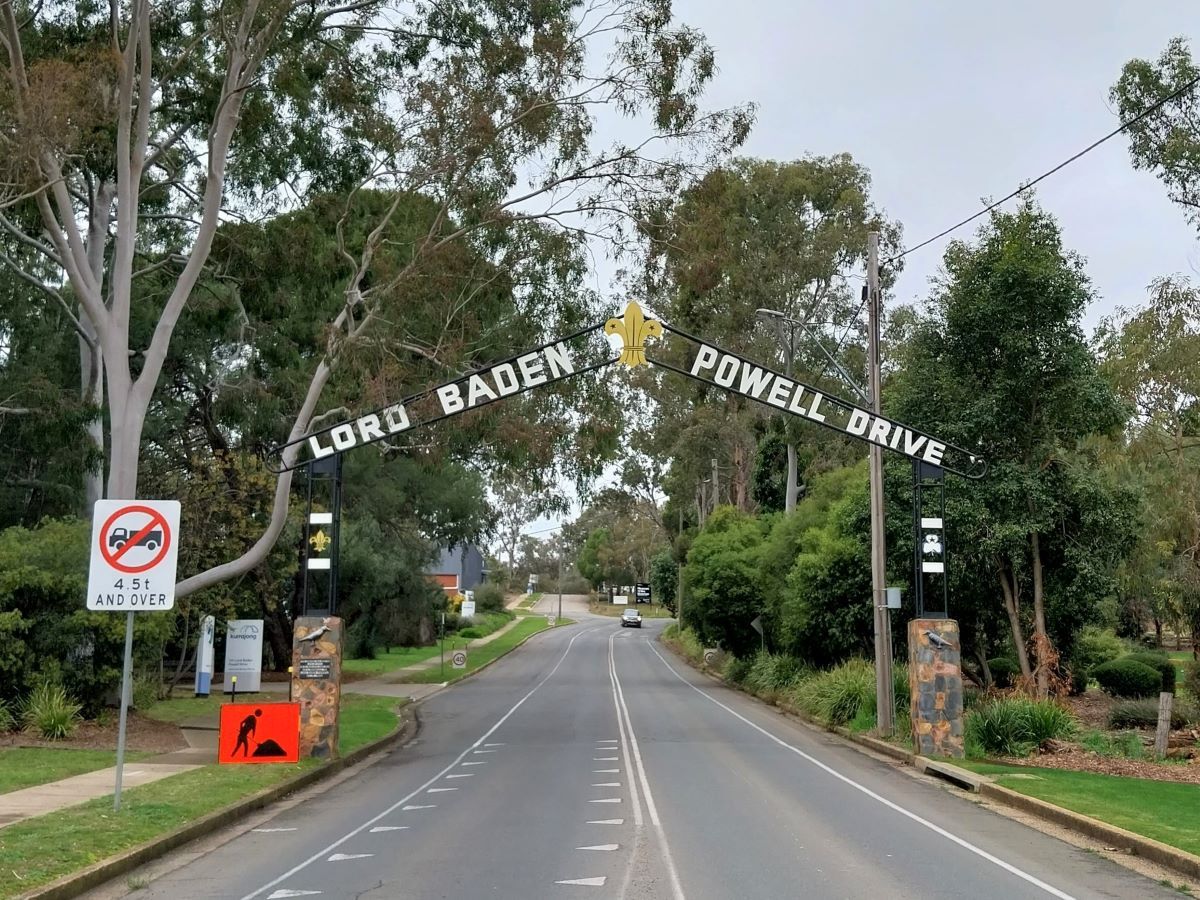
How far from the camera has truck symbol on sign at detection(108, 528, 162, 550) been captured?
11.7 meters

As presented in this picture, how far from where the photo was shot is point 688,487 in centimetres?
6425

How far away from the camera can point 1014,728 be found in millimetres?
19938

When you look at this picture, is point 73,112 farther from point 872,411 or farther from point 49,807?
point 872,411

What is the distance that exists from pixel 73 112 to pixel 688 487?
48316 millimetres

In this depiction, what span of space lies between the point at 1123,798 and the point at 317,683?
12.0 metres

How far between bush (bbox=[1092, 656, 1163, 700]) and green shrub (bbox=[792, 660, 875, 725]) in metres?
8.28

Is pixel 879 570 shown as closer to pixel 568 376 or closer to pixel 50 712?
pixel 568 376

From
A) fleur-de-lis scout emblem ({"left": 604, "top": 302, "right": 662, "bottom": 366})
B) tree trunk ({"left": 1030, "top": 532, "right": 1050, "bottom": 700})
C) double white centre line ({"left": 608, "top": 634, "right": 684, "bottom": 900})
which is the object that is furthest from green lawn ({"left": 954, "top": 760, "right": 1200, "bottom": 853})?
fleur-de-lis scout emblem ({"left": 604, "top": 302, "right": 662, "bottom": 366})

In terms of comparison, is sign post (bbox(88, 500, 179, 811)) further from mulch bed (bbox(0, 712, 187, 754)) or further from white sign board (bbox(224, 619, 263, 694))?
white sign board (bbox(224, 619, 263, 694))

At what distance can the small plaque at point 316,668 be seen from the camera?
62.0 ft

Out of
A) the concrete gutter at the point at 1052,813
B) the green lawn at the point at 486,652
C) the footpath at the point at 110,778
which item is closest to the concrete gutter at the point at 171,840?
the footpath at the point at 110,778

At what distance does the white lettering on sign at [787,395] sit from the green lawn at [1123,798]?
555cm

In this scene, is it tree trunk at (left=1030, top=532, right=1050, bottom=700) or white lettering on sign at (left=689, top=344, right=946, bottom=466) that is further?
tree trunk at (left=1030, top=532, right=1050, bottom=700)

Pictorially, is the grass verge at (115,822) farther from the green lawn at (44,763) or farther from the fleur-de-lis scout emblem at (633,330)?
the fleur-de-lis scout emblem at (633,330)
